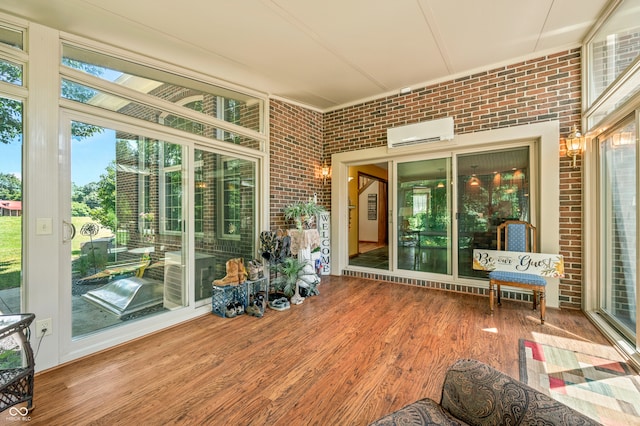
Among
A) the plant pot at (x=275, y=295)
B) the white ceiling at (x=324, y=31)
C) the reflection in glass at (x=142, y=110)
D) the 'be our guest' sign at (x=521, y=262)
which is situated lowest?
the plant pot at (x=275, y=295)

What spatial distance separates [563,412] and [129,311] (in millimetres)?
3349

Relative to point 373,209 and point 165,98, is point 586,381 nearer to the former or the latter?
point 165,98

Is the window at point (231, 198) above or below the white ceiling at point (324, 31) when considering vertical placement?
below

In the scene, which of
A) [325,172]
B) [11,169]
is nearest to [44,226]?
[11,169]

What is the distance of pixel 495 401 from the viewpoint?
3.45 feet

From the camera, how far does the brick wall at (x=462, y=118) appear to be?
3.17 m

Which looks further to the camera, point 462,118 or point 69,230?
point 462,118

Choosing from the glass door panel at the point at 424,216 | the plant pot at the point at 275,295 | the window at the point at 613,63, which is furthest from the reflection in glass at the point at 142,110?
the window at the point at 613,63

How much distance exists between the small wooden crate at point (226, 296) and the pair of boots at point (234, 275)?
64 millimetres

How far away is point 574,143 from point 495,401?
3366 millimetres

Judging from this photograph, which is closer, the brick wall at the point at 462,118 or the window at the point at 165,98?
the window at the point at 165,98

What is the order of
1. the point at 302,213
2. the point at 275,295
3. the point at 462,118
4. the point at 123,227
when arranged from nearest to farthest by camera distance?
the point at 123,227 < the point at 275,295 < the point at 462,118 < the point at 302,213

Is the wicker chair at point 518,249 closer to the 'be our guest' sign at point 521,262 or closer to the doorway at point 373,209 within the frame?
the 'be our guest' sign at point 521,262

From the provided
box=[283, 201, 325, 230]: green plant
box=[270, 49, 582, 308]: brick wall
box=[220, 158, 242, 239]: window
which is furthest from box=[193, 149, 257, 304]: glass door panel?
box=[283, 201, 325, 230]: green plant
